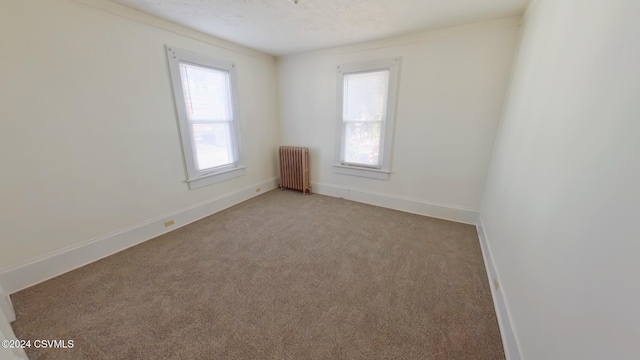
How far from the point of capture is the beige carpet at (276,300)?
1.40 metres

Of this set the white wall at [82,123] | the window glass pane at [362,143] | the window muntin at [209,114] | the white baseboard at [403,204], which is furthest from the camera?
the window glass pane at [362,143]

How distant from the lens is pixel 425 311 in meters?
1.66

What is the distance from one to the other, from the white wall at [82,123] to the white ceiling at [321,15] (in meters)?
0.37

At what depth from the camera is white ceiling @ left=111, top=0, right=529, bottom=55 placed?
2086 millimetres

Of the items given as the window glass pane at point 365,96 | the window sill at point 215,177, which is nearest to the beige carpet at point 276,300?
the window sill at point 215,177

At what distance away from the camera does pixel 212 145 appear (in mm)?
3268

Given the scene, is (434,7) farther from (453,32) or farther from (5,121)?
(5,121)

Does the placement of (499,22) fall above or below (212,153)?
above

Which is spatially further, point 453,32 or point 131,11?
point 453,32

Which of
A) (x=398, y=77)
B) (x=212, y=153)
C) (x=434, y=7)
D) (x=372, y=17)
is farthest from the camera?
(x=212, y=153)

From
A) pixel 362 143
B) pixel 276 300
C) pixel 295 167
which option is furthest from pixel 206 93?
pixel 276 300

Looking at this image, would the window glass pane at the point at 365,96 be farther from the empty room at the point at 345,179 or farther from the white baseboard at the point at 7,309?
the white baseboard at the point at 7,309

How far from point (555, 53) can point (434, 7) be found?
1.20 metres

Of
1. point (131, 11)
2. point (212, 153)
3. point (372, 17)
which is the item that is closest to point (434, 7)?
point (372, 17)
